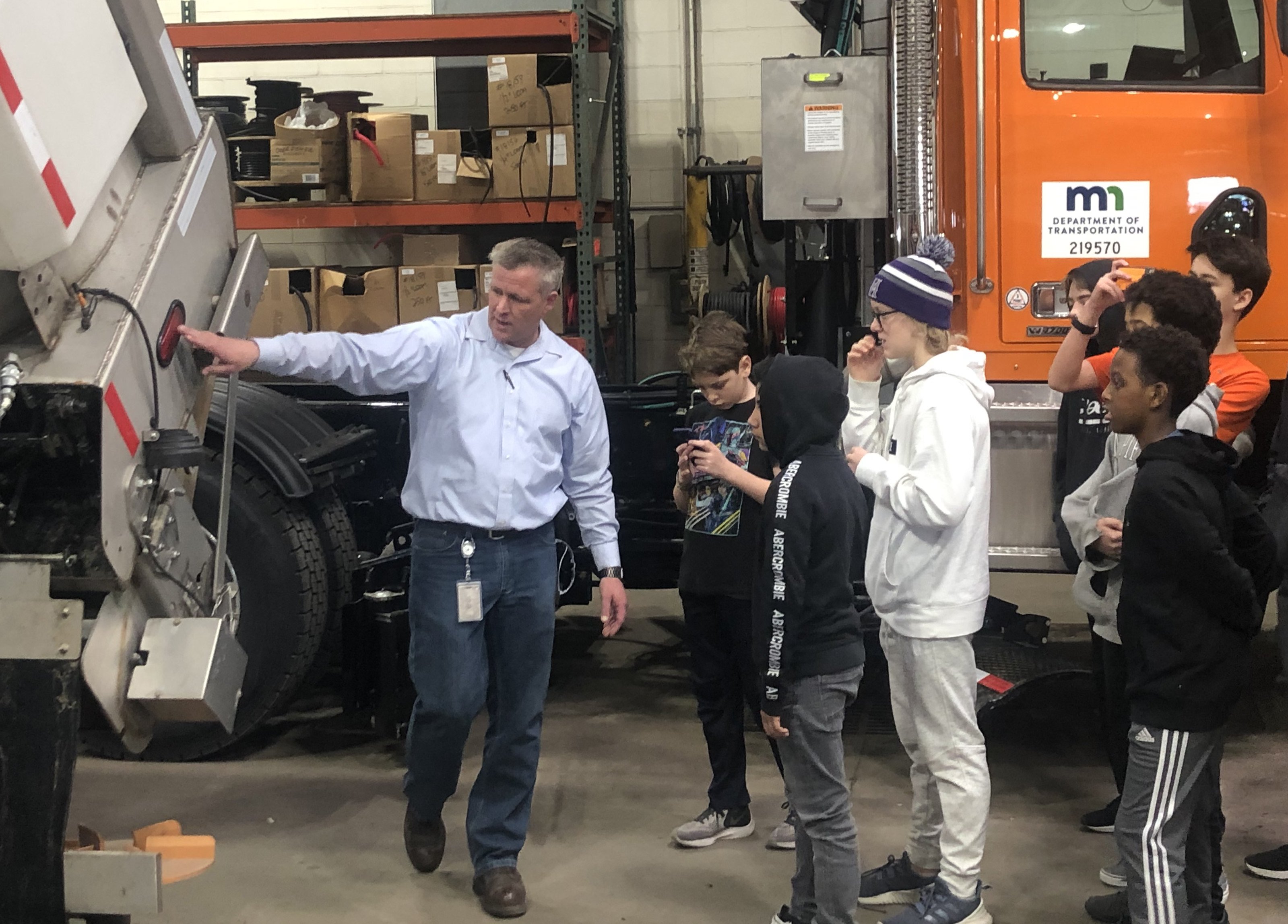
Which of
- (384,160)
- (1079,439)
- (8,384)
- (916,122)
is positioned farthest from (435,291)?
(8,384)

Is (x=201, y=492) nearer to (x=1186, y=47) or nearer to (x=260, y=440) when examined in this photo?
(x=260, y=440)

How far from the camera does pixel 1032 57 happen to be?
12.0 feet

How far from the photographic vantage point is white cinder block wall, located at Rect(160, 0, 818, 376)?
7238 millimetres

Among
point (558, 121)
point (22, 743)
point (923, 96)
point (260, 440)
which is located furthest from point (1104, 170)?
point (22, 743)

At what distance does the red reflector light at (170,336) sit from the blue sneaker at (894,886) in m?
1.98

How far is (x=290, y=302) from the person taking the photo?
4.70 metres

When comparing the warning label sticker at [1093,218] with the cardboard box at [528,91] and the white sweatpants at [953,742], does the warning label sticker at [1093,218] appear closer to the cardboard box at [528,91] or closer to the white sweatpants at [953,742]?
the white sweatpants at [953,742]

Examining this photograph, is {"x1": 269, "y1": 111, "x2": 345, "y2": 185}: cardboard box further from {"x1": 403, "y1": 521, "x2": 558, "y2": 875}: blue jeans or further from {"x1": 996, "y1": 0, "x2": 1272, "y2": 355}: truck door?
{"x1": 996, "y1": 0, "x2": 1272, "y2": 355}: truck door

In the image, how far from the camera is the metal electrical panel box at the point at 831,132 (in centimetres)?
378

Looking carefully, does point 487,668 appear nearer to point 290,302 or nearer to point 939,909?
point 939,909

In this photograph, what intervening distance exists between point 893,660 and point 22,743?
1.77 metres

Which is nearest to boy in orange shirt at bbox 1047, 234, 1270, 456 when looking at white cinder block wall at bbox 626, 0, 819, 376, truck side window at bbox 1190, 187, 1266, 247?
truck side window at bbox 1190, 187, 1266, 247

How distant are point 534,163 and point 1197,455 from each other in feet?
9.37

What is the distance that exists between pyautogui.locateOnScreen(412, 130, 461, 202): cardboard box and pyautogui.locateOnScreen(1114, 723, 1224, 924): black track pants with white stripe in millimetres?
3275
